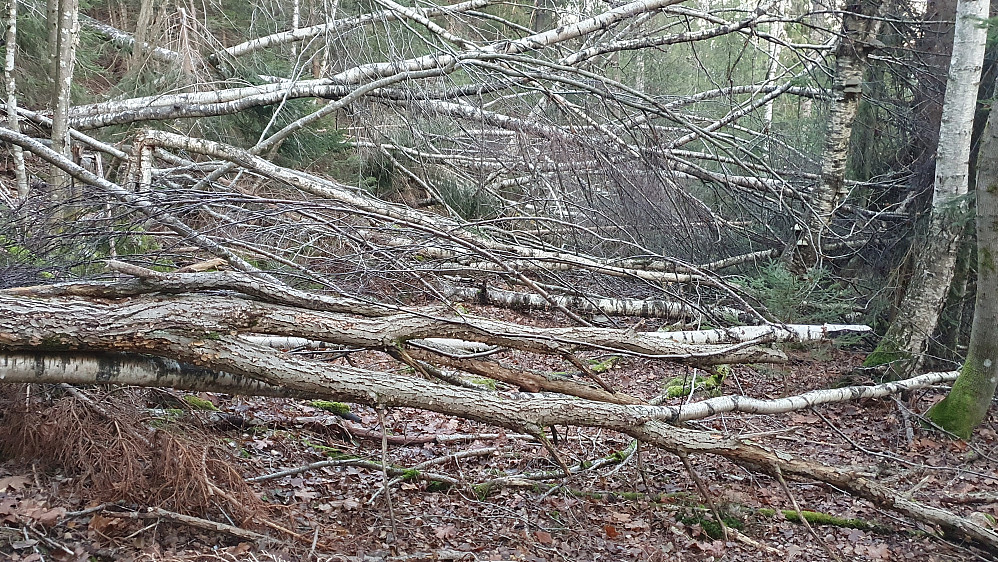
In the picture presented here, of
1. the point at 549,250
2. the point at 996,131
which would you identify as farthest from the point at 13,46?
the point at 996,131

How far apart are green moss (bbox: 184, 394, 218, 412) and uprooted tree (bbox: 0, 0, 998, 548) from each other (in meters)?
0.65

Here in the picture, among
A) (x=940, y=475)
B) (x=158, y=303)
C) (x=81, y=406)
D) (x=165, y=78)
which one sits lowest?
(x=940, y=475)

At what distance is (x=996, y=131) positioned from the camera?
5.95 meters

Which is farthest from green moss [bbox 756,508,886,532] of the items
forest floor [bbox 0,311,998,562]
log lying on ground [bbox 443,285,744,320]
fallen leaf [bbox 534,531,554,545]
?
log lying on ground [bbox 443,285,744,320]

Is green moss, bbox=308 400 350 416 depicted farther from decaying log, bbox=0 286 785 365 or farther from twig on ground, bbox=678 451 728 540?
twig on ground, bbox=678 451 728 540

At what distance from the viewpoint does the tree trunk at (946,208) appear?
672 cm

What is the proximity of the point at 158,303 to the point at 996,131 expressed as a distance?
6593 mm

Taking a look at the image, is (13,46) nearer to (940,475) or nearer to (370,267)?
(370,267)

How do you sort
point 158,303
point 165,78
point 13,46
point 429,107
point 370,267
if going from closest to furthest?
1. point 158,303
2. point 370,267
3. point 13,46
4. point 429,107
5. point 165,78

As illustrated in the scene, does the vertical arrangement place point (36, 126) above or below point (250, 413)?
above

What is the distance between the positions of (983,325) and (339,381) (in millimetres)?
5709

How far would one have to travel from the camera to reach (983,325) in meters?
6.18

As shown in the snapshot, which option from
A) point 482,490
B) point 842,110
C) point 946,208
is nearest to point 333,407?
point 482,490

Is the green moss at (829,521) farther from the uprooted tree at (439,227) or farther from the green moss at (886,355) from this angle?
the green moss at (886,355)
